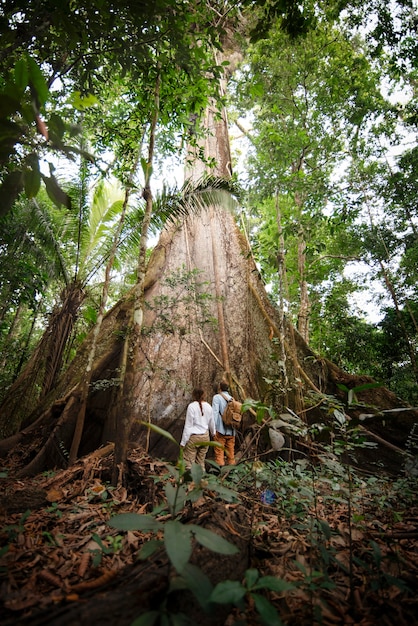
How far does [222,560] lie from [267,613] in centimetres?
50

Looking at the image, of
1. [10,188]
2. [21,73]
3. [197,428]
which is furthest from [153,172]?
[197,428]

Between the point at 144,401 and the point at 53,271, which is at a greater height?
the point at 53,271

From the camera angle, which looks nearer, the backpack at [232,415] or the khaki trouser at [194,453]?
the khaki trouser at [194,453]

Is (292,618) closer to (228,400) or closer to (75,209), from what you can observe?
(228,400)

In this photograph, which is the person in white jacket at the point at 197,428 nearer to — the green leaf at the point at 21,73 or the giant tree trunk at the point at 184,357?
→ the giant tree trunk at the point at 184,357

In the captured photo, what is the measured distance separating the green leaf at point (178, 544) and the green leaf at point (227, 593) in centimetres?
14

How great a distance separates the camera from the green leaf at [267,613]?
0.92m

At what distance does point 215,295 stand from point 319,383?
2299 millimetres

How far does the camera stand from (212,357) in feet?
15.6

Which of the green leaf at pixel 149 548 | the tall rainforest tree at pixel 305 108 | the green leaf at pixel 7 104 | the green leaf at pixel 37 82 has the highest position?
the tall rainforest tree at pixel 305 108

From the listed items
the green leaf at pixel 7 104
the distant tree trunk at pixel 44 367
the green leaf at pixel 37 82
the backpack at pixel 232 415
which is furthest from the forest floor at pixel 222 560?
the distant tree trunk at pixel 44 367

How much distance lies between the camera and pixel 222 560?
1377mm

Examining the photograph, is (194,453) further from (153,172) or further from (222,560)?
(153,172)

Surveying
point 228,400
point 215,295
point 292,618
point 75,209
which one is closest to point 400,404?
point 228,400
